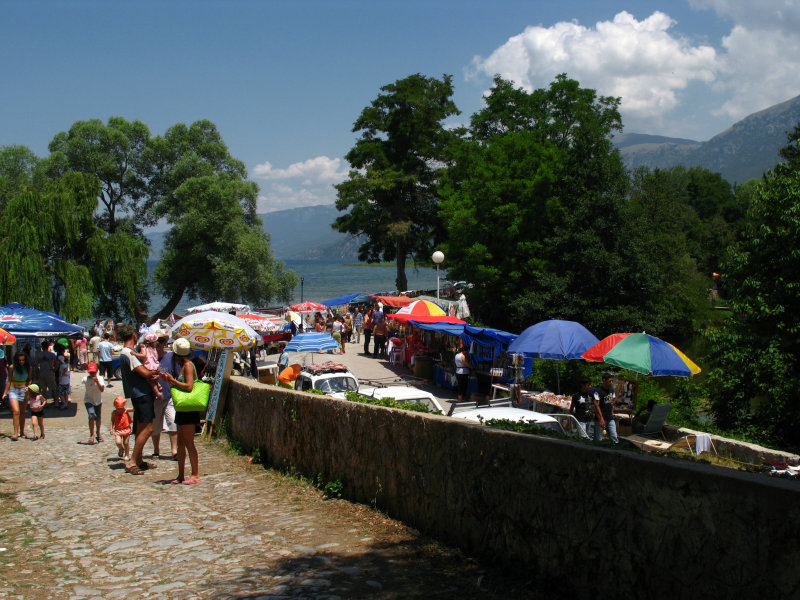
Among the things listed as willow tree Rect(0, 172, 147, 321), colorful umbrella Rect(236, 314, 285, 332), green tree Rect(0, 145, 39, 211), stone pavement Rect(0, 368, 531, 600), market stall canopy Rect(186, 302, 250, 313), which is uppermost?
green tree Rect(0, 145, 39, 211)

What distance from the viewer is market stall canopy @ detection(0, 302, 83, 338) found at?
1410cm

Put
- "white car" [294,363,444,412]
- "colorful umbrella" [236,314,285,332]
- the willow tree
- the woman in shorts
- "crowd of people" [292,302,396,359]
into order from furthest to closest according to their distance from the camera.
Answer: "crowd of people" [292,302,396,359] → the willow tree → "colorful umbrella" [236,314,285,332] → "white car" [294,363,444,412] → the woman in shorts

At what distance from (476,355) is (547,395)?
181 inches

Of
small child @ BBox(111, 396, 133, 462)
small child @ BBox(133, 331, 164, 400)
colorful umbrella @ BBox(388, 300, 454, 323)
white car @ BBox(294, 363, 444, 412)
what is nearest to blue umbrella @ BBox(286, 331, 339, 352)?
white car @ BBox(294, 363, 444, 412)

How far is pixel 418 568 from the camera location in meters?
4.93

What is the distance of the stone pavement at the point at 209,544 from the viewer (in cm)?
469

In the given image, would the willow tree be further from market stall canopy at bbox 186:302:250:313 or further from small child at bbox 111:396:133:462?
small child at bbox 111:396:133:462

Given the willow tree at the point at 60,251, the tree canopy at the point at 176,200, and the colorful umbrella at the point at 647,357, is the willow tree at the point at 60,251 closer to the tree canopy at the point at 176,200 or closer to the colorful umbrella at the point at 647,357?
the tree canopy at the point at 176,200

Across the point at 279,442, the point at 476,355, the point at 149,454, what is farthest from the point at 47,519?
the point at 476,355

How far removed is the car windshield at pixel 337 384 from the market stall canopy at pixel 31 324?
5.30 meters

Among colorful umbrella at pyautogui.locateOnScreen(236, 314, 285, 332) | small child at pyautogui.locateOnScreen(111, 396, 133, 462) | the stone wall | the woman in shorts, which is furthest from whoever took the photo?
colorful umbrella at pyautogui.locateOnScreen(236, 314, 285, 332)

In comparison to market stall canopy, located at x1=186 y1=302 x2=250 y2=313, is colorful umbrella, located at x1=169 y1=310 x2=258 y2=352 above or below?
below

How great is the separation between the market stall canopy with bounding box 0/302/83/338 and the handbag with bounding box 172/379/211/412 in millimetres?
8071

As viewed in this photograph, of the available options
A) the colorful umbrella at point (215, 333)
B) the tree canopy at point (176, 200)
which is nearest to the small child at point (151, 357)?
the colorful umbrella at point (215, 333)
